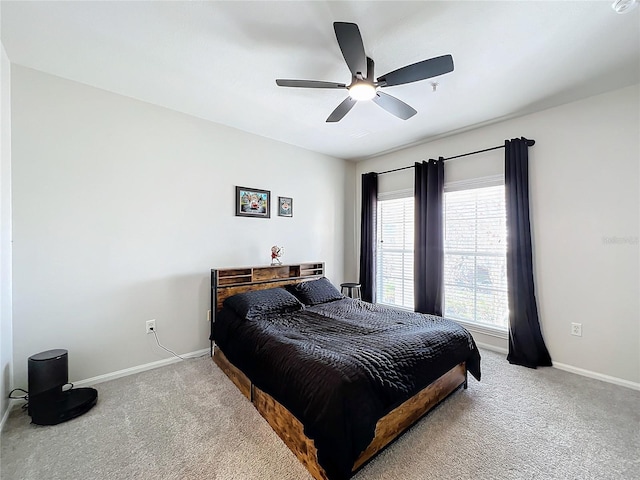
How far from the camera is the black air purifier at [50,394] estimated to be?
190cm

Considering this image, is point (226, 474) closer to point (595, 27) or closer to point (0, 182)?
point (0, 182)

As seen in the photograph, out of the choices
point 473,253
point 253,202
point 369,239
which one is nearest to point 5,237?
point 253,202

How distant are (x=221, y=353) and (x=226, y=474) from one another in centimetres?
136

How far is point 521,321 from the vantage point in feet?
9.50

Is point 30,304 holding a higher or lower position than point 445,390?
higher

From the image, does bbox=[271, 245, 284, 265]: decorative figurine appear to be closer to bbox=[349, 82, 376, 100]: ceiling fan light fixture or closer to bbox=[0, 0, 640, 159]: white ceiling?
bbox=[0, 0, 640, 159]: white ceiling

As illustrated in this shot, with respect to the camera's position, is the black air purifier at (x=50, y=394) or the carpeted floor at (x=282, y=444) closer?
the carpeted floor at (x=282, y=444)

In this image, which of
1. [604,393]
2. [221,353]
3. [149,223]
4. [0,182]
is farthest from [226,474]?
[604,393]

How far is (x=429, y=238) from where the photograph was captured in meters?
3.65

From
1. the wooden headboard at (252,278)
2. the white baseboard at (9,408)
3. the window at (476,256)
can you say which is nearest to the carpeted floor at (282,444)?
the white baseboard at (9,408)

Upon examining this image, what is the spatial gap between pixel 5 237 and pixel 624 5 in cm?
423

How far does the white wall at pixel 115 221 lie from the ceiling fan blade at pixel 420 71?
216 cm

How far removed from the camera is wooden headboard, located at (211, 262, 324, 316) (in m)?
2.99

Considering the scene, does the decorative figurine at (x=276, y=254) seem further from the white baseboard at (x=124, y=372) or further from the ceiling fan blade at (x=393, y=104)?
the ceiling fan blade at (x=393, y=104)
